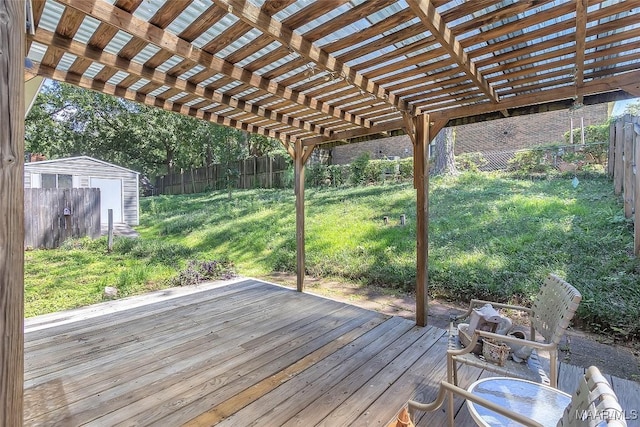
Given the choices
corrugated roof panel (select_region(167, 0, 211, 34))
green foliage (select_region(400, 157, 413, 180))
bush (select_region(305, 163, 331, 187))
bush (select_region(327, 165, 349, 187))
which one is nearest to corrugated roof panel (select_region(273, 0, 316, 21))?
corrugated roof panel (select_region(167, 0, 211, 34))

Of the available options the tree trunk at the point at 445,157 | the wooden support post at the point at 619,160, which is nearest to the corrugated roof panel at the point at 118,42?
the wooden support post at the point at 619,160

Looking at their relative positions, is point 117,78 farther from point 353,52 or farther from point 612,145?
point 612,145

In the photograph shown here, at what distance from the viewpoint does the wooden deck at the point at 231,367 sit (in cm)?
188

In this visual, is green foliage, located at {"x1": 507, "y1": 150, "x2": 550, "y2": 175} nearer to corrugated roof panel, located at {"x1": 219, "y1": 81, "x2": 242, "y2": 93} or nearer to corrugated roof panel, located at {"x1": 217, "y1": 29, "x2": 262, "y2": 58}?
corrugated roof panel, located at {"x1": 219, "y1": 81, "x2": 242, "y2": 93}

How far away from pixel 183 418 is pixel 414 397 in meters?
1.42

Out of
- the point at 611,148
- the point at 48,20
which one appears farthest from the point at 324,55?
the point at 611,148

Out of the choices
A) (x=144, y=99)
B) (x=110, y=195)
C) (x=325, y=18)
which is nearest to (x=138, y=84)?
(x=144, y=99)

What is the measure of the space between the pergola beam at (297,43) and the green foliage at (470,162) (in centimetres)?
774

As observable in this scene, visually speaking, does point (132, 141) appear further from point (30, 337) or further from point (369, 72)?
point (369, 72)

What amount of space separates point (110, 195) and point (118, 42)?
1105 centimetres

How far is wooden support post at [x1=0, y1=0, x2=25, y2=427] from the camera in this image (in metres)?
0.71

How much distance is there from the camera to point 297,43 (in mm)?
1948

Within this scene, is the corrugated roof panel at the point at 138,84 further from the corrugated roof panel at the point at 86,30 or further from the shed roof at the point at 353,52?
the corrugated roof panel at the point at 86,30

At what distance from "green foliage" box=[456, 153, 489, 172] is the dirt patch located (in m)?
6.54
